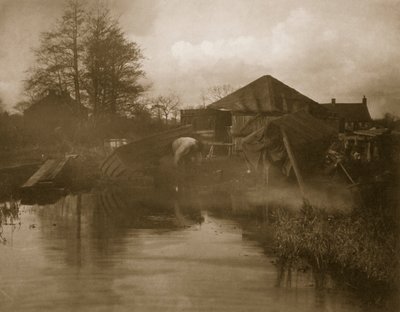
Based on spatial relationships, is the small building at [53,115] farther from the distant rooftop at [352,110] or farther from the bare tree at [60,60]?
the distant rooftop at [352,110]

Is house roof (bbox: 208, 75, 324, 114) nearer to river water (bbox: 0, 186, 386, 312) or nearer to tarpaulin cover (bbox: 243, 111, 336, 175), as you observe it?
tarpaulin cover (bbox: 243, 111, 336, 175)

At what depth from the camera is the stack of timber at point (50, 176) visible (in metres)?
15.9

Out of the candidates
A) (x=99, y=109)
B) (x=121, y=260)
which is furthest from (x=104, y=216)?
(x=99, y=109)

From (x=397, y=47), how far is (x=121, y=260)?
6.42 m

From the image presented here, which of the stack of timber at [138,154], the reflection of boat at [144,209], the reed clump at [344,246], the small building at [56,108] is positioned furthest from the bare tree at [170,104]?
the reed clump at [344,246]

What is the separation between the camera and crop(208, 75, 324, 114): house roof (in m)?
26.4

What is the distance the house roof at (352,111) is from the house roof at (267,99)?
22.0 metres

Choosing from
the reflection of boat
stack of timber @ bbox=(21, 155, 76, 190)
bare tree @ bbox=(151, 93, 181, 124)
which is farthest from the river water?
bare tree @ bbox=(151, 93, 181, 124)

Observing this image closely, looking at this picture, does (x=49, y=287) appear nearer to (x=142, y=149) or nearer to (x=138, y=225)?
(x=138, y=225)

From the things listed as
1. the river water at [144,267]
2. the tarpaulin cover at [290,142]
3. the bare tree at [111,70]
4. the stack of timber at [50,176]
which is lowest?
the river water at [144,267]

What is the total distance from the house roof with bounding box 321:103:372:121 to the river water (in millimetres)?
39957

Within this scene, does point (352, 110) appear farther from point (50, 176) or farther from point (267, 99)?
point (50, 176)

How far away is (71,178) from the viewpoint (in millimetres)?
18141

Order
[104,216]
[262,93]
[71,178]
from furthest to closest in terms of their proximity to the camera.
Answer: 1. [262,93]
2. [71,178]
3. [104,216]
